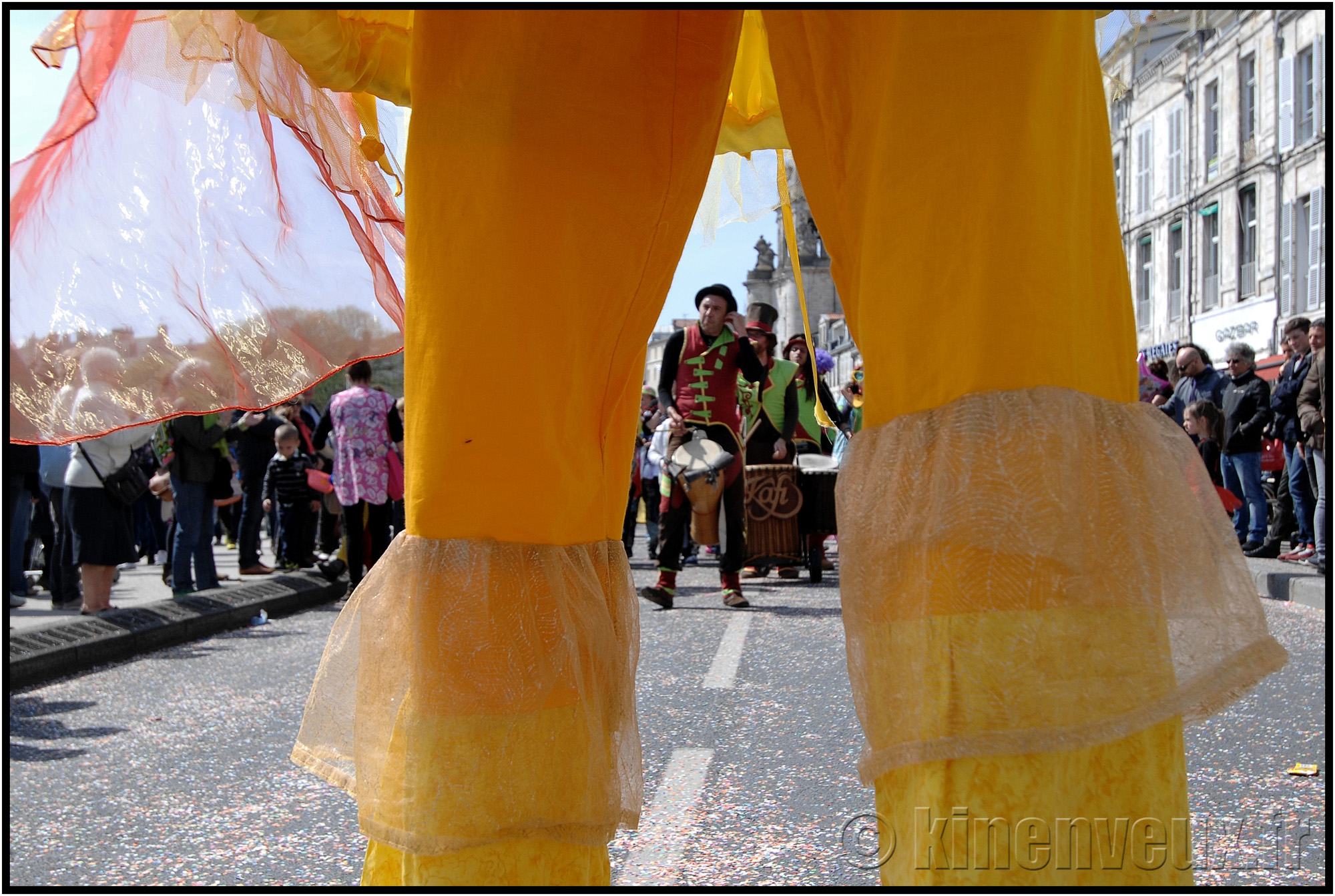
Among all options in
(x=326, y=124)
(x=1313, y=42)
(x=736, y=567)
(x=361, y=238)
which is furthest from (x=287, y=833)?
(x=1313, y=42)

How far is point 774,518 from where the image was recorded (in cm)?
871

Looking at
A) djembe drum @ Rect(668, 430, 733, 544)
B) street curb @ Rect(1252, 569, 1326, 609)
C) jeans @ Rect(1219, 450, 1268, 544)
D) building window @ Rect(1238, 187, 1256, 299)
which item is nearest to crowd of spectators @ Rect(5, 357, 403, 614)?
djembe drum @ Rect(668, 430, 733, 544)

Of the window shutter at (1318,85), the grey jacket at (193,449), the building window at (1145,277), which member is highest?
the window shutter at (1318,85)

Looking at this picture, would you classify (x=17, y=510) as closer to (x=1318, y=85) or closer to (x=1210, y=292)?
(x=1318, y=85)

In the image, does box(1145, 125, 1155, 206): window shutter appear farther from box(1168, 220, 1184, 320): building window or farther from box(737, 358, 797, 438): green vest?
box(737, 358, 797, 438): green vest

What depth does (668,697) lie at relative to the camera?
387cm

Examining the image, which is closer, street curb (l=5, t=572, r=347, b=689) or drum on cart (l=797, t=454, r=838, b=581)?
street curb (l=5, t=572, r=347, b=689)

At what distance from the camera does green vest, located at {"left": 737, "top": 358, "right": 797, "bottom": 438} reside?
8828mm

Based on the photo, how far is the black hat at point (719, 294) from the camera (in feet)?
24.5

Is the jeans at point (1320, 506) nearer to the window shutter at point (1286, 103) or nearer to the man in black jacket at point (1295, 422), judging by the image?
the man in black jacket at point (1295, 422)

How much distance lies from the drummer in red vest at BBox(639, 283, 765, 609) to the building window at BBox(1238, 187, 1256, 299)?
21.4 meters

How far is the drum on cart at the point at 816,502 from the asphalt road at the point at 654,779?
11.7 ft

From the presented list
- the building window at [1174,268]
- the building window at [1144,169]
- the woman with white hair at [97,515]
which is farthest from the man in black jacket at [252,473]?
the building window at [1144,169]

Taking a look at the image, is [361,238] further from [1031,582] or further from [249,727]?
[249,727]
